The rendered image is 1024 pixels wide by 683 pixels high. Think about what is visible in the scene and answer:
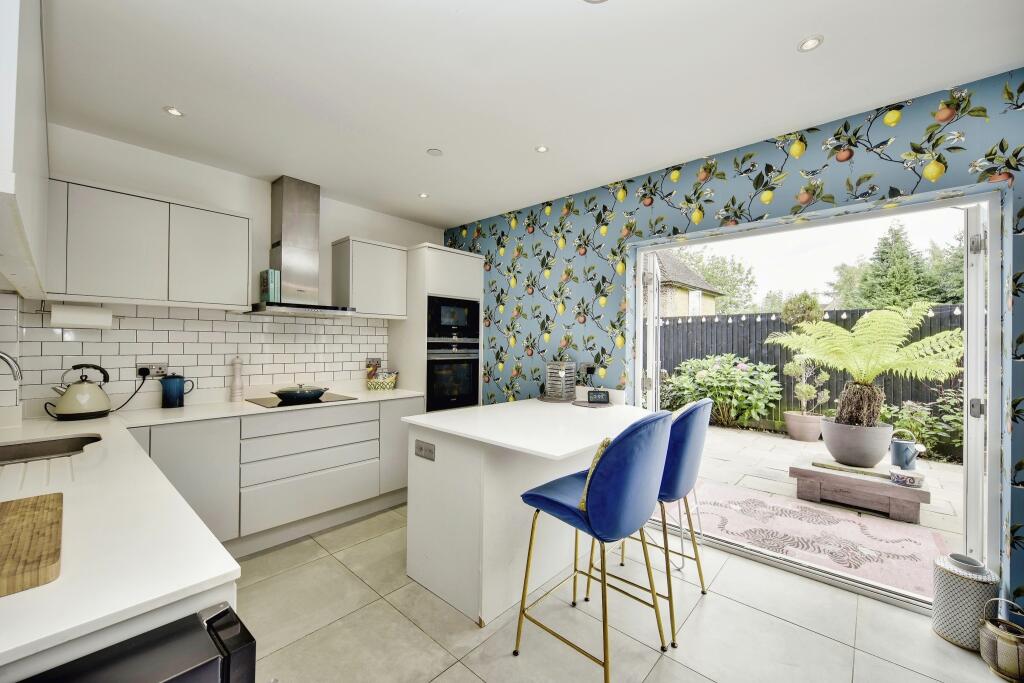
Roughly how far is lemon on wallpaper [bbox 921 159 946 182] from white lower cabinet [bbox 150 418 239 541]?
154 inches

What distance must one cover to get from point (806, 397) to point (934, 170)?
330 cm

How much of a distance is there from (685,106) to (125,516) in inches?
106

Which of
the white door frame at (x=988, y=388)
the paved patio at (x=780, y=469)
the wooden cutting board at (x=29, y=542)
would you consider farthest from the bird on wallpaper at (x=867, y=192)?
the wooden cutting board at (x=29, y=542)

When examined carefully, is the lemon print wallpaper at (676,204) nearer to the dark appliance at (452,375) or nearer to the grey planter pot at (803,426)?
the dark appliance at (452,375)

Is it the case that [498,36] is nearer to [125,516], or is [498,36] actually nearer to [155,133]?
[125,516]

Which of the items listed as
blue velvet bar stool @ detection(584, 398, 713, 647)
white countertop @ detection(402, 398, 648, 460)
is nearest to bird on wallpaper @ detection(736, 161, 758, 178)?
blue velvet bar stool @ detection(584, 398, 713, 647)

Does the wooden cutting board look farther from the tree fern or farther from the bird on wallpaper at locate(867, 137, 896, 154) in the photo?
the tree fern

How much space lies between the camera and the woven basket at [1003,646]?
1669mm

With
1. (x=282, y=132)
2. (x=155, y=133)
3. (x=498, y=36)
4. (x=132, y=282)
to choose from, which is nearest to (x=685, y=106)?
(x=498, y=36)

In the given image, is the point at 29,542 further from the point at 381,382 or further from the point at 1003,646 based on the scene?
the point at 1003,646

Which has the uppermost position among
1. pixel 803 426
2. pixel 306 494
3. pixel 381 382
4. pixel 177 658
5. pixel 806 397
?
pixel 381 382

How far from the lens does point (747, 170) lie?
2.61 metres

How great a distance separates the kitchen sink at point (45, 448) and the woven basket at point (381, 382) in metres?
1.91

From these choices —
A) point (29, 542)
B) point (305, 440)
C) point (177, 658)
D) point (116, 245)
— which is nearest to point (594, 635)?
point (177, 658)
